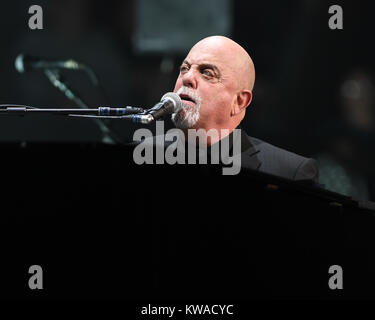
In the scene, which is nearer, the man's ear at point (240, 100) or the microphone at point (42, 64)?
the man's ear at point (240, 100)

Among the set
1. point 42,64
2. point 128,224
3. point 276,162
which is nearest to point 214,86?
point 276,162

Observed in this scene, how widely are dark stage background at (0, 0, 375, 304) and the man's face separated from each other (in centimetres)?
138

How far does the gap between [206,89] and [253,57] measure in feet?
4.96

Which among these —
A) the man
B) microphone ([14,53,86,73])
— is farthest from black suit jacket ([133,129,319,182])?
microphone ([14,53,86,73])

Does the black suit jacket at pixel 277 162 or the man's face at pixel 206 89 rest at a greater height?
the man's face at pixel 206 89

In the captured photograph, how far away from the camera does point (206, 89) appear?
102 inches

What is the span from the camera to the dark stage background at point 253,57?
4.04 metres

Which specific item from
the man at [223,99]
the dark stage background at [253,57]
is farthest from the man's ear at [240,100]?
the dark stage background at [253,57]

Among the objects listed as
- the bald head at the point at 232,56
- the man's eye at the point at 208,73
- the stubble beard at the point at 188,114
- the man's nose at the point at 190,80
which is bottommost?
the stubble beard at the point at 188,114

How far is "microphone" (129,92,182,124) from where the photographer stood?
1.88 metres

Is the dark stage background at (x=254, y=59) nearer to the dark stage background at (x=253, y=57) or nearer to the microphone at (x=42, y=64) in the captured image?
the dark stage background at (x=253, y=57)

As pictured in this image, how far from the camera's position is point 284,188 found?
1.77 meters

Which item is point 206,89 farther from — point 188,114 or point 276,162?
point 276,162
